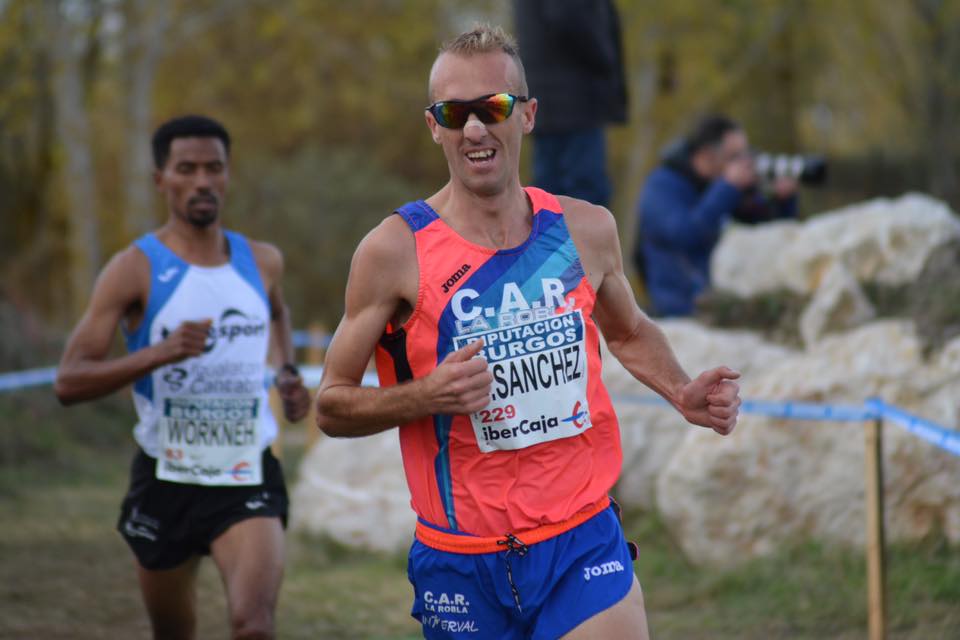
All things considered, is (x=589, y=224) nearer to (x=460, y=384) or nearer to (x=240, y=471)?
(x=460, y=384)

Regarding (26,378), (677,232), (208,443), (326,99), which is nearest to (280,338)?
(208,443)

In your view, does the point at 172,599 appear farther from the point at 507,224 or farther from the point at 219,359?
the point at 507,224

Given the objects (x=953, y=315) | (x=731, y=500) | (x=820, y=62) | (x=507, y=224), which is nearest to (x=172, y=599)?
(x=507, y=224)

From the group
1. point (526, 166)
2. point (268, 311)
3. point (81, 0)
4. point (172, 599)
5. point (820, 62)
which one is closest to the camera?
point (172, 599)

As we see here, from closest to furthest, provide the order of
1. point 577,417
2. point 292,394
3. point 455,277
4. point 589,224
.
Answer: point 455,277
point 577,417
point 589,224
point 292,394

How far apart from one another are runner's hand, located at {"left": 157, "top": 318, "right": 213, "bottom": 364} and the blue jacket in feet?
14.8

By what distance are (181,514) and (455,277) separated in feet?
6.50

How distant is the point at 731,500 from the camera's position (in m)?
6.75

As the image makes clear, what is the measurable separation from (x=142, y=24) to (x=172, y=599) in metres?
15.9

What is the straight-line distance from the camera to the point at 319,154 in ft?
79.6

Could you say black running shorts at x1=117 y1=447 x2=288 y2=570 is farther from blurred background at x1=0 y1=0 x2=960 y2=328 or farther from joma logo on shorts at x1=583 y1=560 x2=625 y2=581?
blurred background at x1=0 y1=0 x2=960 y2=328

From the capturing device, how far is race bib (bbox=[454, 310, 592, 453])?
3.47 m

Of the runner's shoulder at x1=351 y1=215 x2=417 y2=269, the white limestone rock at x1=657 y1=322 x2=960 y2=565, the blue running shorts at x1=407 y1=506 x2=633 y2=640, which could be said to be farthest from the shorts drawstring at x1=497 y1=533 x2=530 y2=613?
the white limestone rock at x1=657 y1=322 x2=960 y2=565

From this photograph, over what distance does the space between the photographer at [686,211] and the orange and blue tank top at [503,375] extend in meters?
5.21
